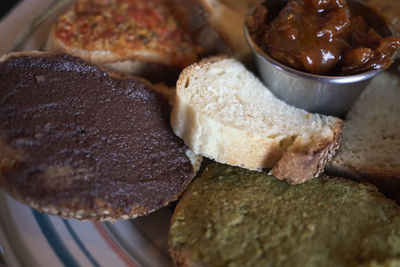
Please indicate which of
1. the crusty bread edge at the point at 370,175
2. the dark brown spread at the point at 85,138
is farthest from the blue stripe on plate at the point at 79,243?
the crusty bread edge at the point at 370,175

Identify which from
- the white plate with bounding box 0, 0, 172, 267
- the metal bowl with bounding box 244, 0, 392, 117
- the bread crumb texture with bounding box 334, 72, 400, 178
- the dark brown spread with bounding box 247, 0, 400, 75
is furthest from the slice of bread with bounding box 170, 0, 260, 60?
the white plate with bounding box 0, 0, 172, 267

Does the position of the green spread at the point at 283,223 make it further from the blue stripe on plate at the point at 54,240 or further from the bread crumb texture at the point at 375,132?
the blue stripe on plate at the point at 54,240

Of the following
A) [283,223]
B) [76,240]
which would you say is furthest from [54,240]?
[283,223]

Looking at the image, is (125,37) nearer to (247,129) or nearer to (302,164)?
(247,129)

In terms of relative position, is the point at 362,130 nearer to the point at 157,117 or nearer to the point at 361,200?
the point at 361,200

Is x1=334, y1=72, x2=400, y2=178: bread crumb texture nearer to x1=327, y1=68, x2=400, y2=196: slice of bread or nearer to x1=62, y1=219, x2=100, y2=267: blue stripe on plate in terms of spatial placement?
x1=327, y1=68, x2=400, y2=196: slice of bread

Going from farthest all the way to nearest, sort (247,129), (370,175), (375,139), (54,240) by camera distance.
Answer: (375,139) → (370,175) → (247,129) → (54,240)
